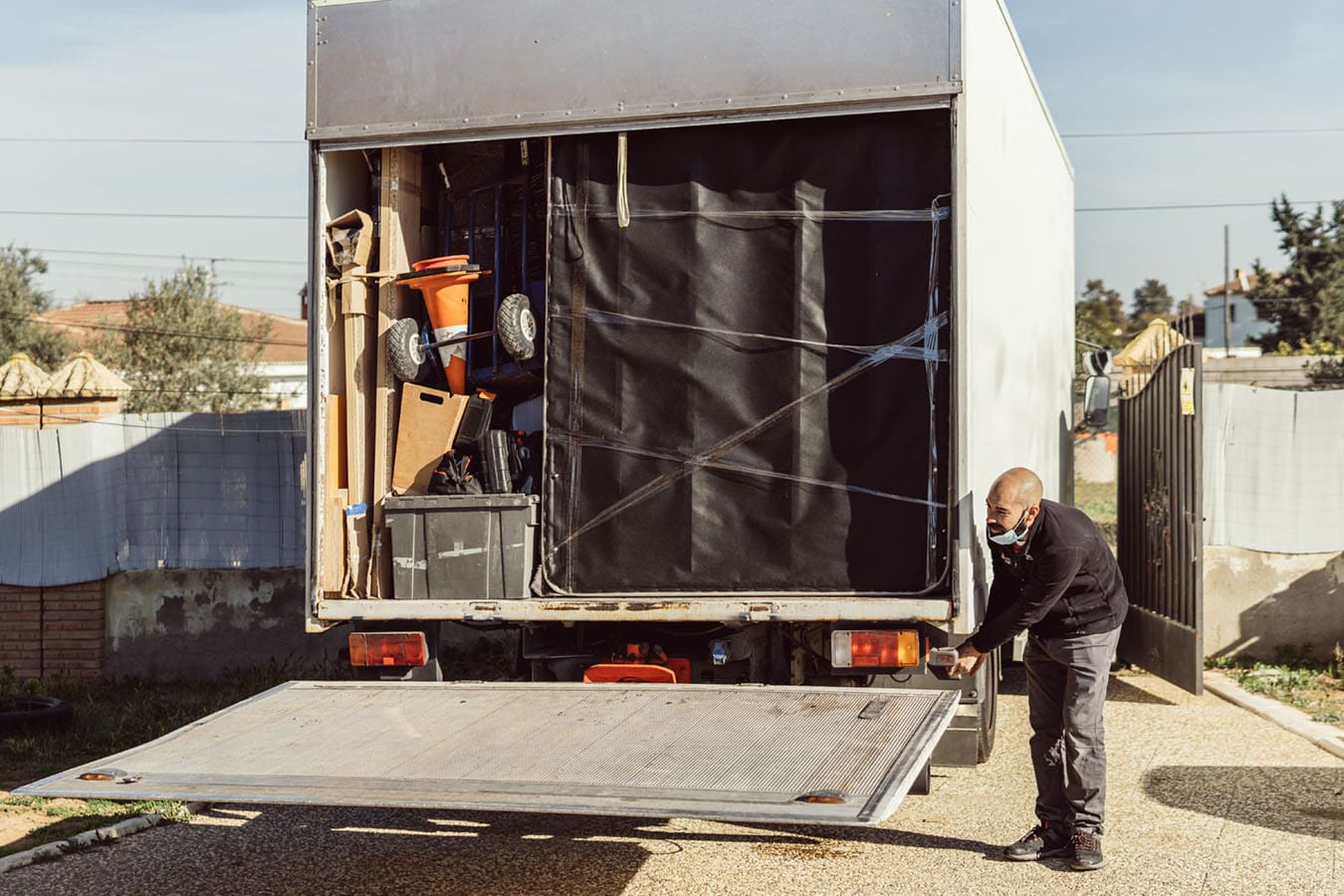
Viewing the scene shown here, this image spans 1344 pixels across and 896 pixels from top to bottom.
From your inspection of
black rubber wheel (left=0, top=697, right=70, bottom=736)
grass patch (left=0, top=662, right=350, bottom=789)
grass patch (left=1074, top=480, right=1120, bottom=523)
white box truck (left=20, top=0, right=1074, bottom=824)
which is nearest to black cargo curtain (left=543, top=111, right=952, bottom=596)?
white box truck (left=20, top=0, right=1074, bottom=824)

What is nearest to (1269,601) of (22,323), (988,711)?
(988,711)

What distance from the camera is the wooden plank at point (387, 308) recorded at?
643 centimetres

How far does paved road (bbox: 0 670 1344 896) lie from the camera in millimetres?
5625

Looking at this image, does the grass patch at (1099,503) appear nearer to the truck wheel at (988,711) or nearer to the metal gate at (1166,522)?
the metal gate at (1166,522)

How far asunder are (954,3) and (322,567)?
3.56 meters

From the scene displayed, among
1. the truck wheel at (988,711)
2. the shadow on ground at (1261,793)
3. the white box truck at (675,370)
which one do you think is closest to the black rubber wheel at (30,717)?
the white box truck at (675,370)

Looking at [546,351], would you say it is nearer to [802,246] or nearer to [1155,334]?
[802,246]

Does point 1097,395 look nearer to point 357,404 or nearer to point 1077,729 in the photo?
point 1077,729

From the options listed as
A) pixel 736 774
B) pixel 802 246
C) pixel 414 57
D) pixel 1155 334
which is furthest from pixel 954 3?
pixel 1155 334

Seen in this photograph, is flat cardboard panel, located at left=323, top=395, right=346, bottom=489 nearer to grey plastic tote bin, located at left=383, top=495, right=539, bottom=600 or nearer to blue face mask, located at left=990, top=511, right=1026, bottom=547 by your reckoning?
grey plastic tote bin, located at left=383, top=495, right=539, bottom=600

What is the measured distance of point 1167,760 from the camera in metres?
7.74

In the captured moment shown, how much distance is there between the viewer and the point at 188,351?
29.0 meters

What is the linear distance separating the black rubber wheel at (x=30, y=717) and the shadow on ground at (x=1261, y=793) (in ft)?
21.5

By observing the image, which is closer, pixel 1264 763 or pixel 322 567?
pixel 322 567
